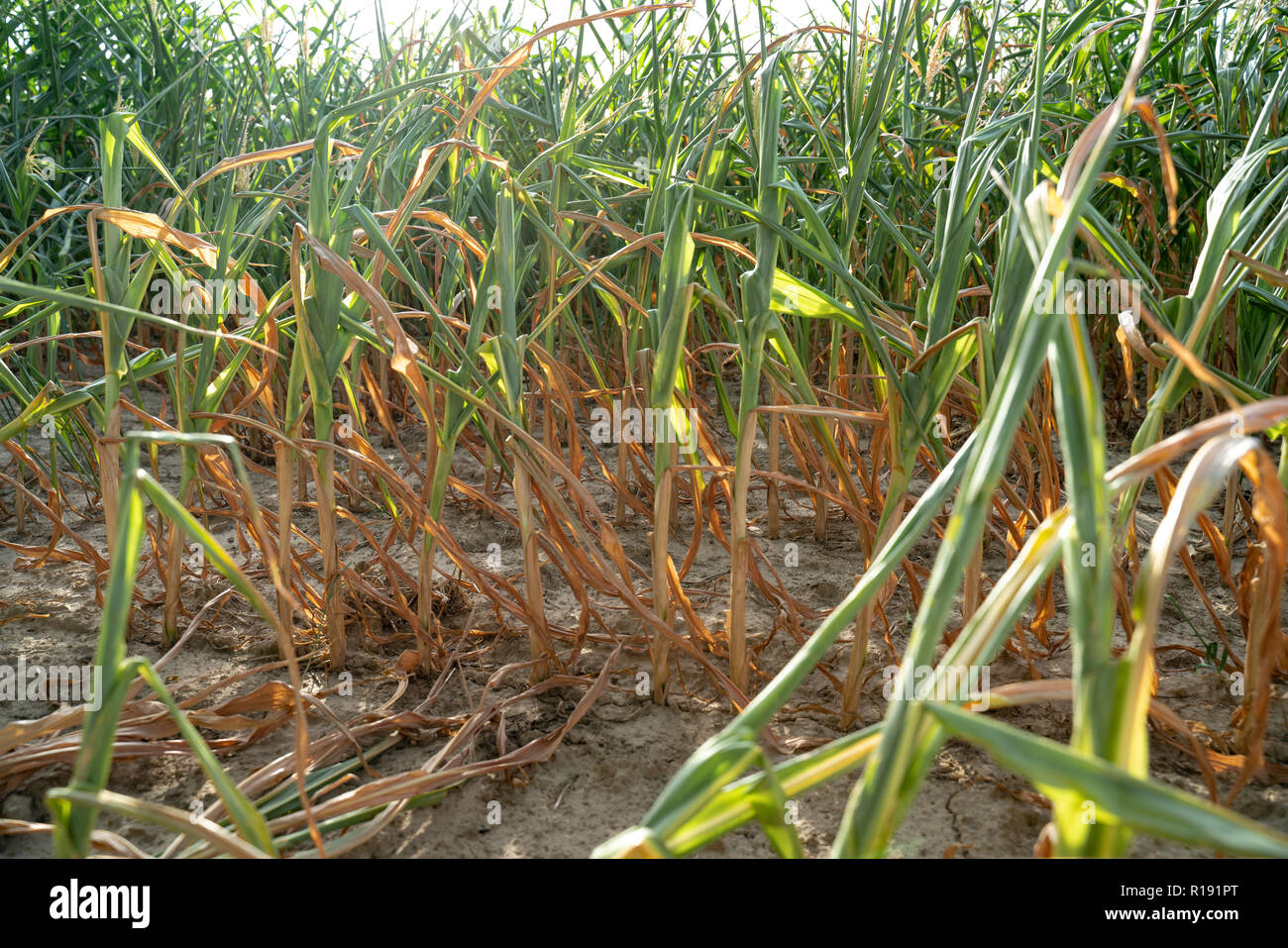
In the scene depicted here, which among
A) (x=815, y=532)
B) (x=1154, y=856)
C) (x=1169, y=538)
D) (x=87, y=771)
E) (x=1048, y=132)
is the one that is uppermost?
(x=1048, y=132)

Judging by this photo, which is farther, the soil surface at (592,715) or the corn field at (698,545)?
the soil surface at (592,715)

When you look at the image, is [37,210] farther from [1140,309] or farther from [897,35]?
[1140,309]

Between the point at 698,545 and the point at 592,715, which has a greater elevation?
the point at 698,545

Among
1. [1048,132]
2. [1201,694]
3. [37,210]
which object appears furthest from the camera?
[37,210]

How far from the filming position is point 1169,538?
0.38 m

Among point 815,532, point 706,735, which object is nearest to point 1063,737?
point 706,735

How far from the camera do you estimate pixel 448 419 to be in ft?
3.08

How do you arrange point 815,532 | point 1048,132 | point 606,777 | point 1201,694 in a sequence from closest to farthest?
1. point 606,777
2. point 1201,694
3. point 1048,132
4. point 815,532

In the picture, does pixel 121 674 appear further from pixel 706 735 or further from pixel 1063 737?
pixel 1063 737

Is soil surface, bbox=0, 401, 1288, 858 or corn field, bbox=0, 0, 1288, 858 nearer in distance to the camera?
corn field, bbox=0, 0, 1288, 858

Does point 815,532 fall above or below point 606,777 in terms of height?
above

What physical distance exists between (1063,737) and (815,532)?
1.92 ft
